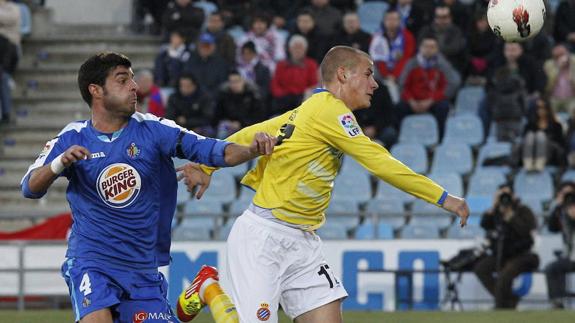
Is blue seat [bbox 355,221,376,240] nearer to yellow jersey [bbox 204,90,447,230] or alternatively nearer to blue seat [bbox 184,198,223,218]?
blue seat [bbox 184,198,223,218]

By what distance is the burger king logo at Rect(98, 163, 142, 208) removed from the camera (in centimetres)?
792

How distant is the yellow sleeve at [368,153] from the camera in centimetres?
826

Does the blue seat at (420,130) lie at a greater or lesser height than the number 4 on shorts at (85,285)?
lesser

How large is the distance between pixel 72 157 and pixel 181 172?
139 cm

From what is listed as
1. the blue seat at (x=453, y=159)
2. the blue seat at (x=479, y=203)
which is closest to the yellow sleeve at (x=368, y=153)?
the blue seat at (x=479, y=203)

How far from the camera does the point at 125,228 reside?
7.98 metres

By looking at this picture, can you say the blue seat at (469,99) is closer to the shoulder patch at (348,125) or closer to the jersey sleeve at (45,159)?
the shoulder patch at (348,125)

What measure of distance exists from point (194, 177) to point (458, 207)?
1.73 m

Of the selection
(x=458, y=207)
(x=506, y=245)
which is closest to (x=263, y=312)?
(x=458, y=207)

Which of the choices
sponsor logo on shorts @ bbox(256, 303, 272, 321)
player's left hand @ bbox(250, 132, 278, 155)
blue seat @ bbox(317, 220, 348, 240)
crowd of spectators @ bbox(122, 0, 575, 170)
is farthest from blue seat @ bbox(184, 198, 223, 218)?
player's left hand @ bbox(250, 132, 278, 155)

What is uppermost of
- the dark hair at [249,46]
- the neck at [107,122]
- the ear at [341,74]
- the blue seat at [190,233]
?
the ear at [341,74]

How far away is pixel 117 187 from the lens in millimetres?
7953

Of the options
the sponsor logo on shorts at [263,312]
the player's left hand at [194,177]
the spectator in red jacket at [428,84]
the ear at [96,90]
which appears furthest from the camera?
the spectator in red jacket at [428,84]

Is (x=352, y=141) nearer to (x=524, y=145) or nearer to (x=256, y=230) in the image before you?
(x=256, y=230)
